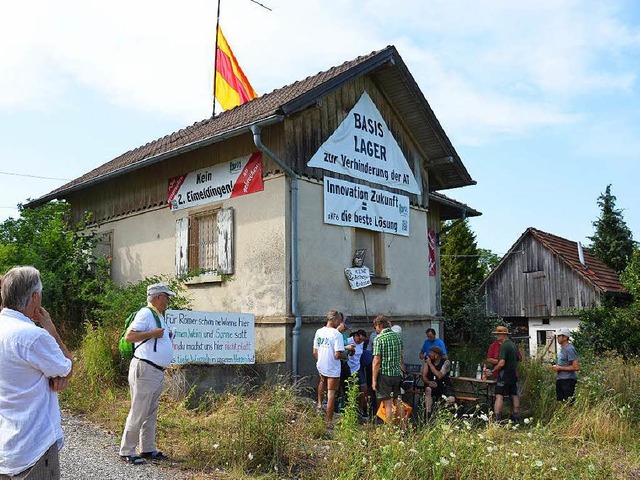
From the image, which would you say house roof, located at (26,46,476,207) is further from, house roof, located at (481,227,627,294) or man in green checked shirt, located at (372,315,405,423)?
house roof, located at (481,227,627,294)

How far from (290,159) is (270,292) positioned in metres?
2.23

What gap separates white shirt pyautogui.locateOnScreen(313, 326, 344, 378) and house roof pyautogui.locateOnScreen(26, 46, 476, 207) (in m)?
3.42

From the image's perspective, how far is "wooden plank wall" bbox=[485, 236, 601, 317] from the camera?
26.9 meters

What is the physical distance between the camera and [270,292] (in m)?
10.3

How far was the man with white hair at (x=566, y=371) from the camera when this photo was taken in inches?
389

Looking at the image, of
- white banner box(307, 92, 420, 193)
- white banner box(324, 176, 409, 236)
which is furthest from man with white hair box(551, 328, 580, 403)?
white banner box(307, 92, 420, 193)

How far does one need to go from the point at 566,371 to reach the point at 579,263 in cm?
1831

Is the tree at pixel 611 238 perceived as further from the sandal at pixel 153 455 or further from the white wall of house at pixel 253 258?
the sandal at pixel 153 455

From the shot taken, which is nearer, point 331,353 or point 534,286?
point 331,353

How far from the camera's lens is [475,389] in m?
12.1

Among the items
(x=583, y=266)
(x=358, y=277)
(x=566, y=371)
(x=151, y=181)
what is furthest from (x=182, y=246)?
(x=583, y=266)

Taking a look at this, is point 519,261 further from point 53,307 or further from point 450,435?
point 450,435

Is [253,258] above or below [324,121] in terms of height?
below

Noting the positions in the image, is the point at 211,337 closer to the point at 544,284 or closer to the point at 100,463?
the point at 100,463
